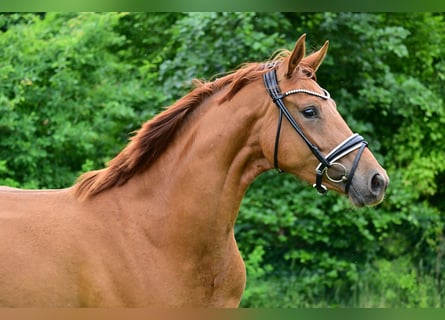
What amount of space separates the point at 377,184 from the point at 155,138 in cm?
117

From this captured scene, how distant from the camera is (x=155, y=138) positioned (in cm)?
389

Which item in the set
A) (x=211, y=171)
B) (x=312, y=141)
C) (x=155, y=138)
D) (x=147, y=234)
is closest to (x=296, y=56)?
(x=312, y=141)

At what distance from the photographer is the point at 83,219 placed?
3.72 m

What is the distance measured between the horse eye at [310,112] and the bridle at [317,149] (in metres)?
0.06

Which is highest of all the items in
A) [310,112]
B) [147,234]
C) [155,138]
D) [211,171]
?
[310,112]

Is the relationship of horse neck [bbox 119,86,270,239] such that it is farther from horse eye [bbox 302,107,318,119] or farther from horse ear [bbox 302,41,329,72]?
horse ear [bbox 302,41,329,72]

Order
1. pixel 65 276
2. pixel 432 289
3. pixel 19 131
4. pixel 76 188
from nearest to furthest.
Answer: pixel 65 276 < pixel 76 188 < pixel 19 131 < pixel 432 289

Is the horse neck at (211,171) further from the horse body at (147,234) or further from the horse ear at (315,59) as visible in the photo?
the horse ear at (315,59)

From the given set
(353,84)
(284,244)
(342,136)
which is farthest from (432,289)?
(342,136)

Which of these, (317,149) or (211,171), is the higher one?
(317,149)

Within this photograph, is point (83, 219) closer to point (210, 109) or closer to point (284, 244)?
point (210, 109)

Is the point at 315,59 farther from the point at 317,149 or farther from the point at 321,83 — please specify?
the point at 321,83

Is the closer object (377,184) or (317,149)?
(377,184)

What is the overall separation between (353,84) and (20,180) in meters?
3.97
